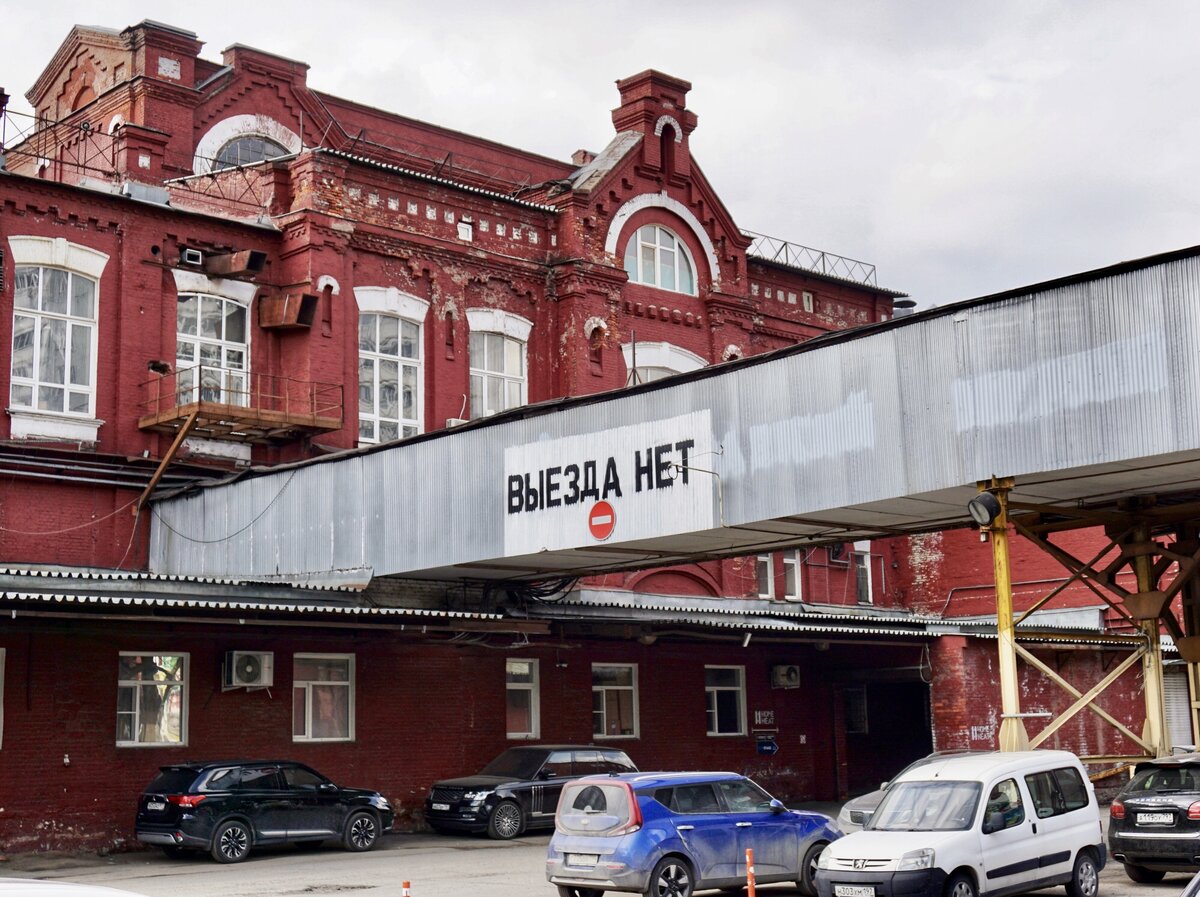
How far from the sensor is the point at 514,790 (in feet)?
82.1

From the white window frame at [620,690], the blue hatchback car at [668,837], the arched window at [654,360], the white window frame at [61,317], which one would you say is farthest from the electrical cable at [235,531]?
the blue hatchback car at [668,837]

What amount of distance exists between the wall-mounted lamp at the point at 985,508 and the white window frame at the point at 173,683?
543 inches

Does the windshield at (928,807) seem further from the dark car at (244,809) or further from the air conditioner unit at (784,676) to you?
the air conditioner unit at (784,676)

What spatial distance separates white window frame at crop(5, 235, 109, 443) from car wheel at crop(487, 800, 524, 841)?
1061 centimetres

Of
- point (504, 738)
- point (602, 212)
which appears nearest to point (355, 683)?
point (504, 738)

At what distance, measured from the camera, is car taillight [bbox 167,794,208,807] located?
20641mm

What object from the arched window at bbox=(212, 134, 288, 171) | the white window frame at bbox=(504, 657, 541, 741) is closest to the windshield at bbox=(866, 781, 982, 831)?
the white window frame at bbox=(504, 657, 541, 741)

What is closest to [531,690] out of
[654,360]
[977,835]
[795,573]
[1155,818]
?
[654,360]

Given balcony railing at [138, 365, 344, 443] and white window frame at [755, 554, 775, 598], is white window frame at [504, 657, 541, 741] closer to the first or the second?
balcony railing at [138, 365, 344, 443]

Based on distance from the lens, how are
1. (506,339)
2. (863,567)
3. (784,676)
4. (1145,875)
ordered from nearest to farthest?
(1145,875) → (784,676) → (506,339) → (863,567)

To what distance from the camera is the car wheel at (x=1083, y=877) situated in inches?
623

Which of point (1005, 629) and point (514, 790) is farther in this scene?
point (514, 790)

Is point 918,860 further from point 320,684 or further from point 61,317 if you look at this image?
point 61,317

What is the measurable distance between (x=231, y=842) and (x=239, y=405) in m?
10.7
